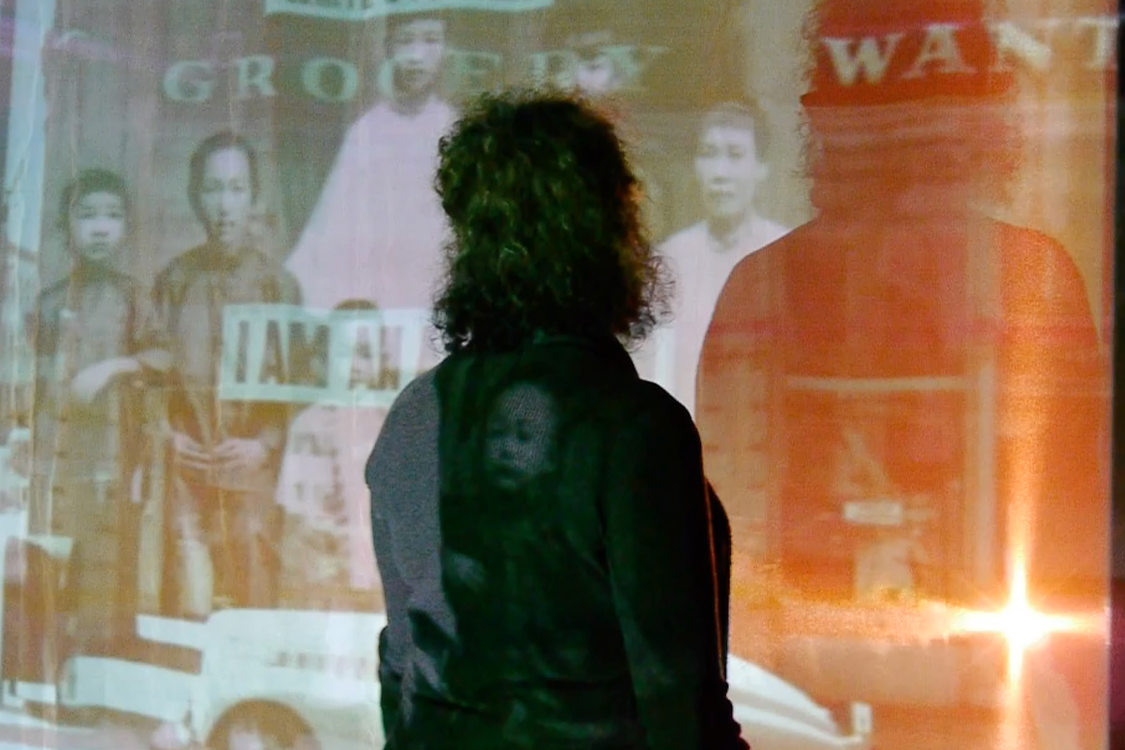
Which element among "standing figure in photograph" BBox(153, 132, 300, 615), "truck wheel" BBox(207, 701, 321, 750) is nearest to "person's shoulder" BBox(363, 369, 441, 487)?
"standing figure in photograph" BBox(153, 132, 300, 615)

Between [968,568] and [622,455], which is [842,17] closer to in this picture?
[968,568]

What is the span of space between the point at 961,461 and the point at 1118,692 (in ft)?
1.21

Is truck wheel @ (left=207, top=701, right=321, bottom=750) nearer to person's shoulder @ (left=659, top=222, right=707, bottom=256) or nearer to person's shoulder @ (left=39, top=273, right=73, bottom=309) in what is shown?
person's shoulder @ (left=39, top=273, right=73, bottom=309)

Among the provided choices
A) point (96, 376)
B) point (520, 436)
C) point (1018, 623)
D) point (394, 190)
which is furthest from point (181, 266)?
point (1018, 623)

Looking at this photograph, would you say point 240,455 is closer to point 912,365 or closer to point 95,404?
point 95,404

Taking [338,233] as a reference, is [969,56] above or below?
above

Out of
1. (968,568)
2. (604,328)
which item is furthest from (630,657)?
(968,568)

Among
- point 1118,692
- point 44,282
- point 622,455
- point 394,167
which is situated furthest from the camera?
point 44,282

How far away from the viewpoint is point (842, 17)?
167 centimetres

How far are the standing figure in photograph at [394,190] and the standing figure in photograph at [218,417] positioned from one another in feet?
0.37

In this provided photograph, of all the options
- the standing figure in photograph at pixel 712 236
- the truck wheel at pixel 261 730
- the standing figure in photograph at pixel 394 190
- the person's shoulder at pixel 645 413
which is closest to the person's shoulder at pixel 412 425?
the person's shoulder at pixel 645 413

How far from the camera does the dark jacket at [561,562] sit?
0.81m

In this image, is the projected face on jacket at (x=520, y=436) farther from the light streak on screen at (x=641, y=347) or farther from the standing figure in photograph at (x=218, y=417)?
the standing figure in photograph at (x=218, y=417)

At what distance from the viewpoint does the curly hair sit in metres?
0.90
